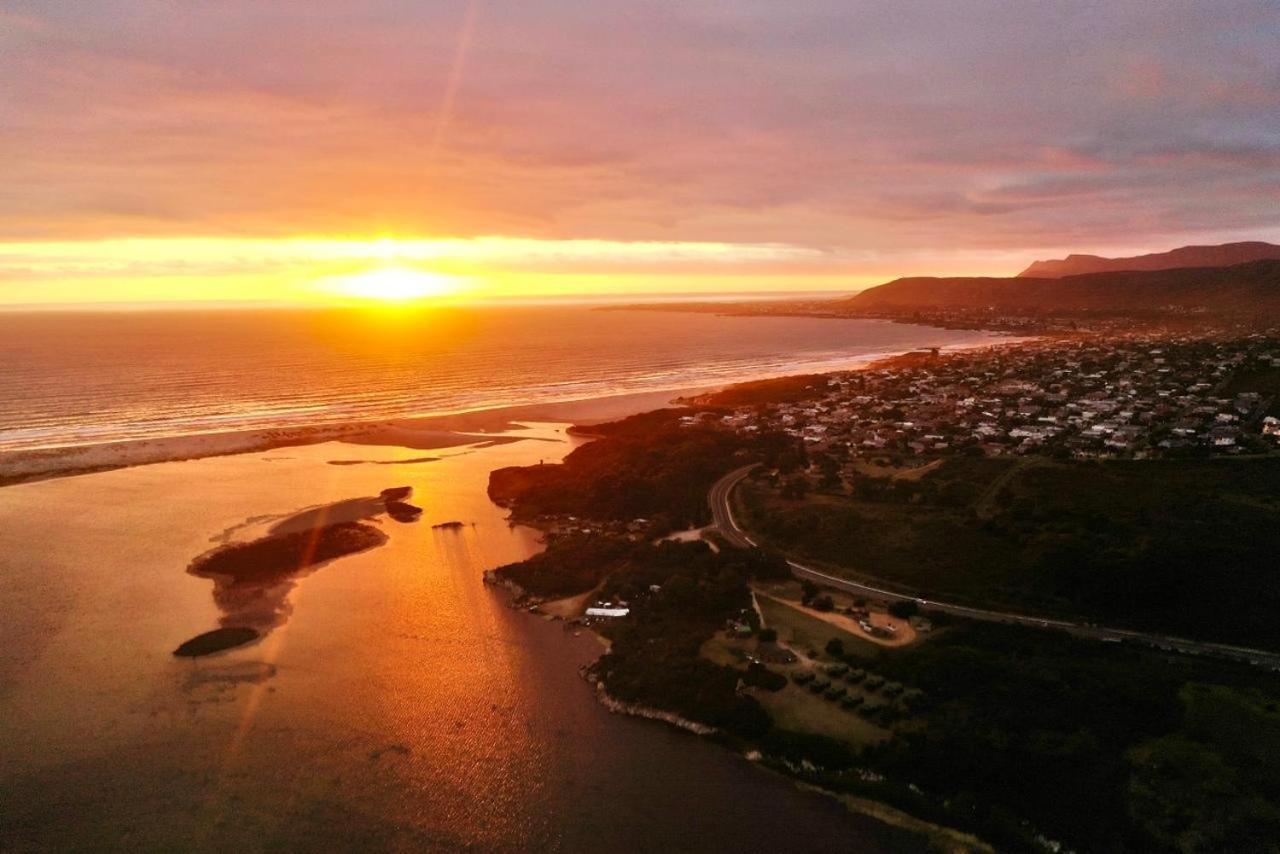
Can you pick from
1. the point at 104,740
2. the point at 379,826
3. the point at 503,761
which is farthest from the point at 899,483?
the point at 104,740

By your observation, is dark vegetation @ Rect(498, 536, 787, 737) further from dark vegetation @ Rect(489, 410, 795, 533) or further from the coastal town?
the coastal town

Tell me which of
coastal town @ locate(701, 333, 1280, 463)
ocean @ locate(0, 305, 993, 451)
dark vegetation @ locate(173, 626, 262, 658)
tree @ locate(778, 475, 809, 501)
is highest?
Result: ocean @ locate(0, 305, 993, 451)

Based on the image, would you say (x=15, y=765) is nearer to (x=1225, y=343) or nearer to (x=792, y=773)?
(x=792, y=773)

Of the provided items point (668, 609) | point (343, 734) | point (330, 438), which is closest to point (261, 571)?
point (343, 734)

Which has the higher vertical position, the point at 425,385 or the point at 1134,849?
the point at 425,385

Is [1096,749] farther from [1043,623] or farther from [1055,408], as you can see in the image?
[1055,408]

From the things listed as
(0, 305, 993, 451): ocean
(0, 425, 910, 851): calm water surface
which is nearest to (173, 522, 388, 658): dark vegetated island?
(0, 425, 910, 851): calm water surface
